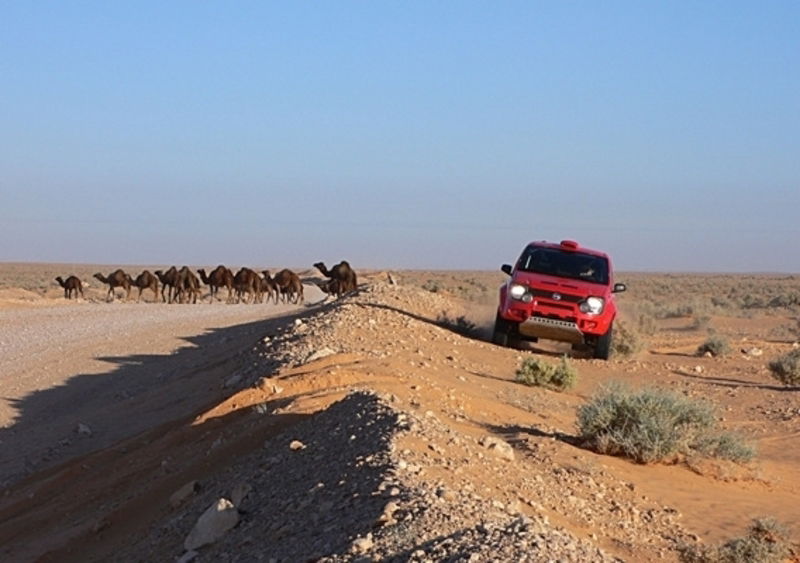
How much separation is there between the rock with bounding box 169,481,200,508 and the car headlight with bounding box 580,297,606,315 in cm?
1316

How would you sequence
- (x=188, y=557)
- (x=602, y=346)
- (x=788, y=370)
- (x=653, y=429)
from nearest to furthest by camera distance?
1. (x=188, y=557)
2. (x=653, y=429)
3. (x=788, y=370)
4. (x=602, y=346)

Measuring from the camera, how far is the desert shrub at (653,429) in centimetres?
1274

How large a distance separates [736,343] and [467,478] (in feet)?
79.6

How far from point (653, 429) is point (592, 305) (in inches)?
390

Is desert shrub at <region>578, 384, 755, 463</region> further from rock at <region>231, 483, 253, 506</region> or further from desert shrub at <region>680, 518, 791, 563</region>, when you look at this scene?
rock at <region>231, 483, 253, 506</region>

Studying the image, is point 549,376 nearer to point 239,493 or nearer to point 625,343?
point 625,343

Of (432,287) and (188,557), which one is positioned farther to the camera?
(432,287)

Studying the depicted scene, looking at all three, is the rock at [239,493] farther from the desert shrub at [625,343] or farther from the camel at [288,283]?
the camel at [288,283]

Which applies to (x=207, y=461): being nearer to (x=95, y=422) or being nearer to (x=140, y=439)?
(x=140, y=439)

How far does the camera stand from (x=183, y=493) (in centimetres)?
1034

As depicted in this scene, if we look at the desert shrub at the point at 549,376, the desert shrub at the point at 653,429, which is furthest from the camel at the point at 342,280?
the desert shrub at the point at 653,429

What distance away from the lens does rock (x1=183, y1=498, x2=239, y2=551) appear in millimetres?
8688

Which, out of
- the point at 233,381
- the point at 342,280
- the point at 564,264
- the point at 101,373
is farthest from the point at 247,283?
the point at 233,381

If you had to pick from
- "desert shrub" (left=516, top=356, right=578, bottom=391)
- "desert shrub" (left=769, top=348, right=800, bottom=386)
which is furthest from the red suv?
"desert shrub" (left=516, top=356, right=578, bottom=391)
